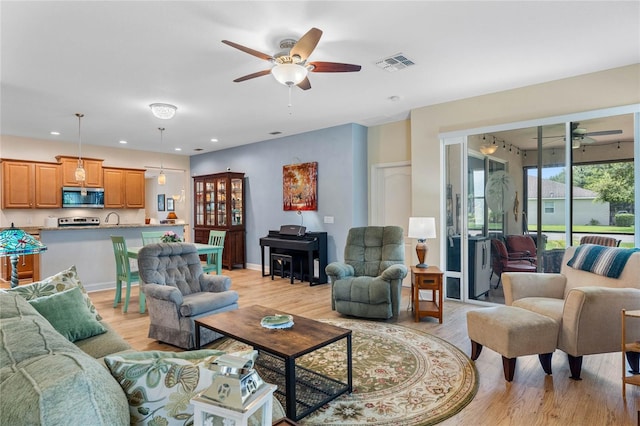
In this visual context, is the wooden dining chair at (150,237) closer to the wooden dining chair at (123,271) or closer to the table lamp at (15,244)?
the wooden dining chair at (123,271)

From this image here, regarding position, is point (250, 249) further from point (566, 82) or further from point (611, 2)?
point (611, 2)

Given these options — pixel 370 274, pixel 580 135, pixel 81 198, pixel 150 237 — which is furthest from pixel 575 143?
pixel 81 198

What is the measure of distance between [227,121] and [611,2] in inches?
Result: 190

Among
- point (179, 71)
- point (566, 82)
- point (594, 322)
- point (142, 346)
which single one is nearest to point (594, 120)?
point (566, 82)

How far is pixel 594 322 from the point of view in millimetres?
2525

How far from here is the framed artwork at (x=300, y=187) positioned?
6422mm

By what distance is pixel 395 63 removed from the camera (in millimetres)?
3492

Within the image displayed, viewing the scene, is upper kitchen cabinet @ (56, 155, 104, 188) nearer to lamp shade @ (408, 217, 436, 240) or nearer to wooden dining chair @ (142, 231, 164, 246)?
wooden dining chair @ (142, 231, 164, 246)

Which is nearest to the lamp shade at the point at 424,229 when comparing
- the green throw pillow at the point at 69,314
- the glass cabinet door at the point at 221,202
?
the green throw pillow at the point at 69,314

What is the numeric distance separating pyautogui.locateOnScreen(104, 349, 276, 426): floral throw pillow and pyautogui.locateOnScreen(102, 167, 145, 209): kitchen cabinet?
7806mm

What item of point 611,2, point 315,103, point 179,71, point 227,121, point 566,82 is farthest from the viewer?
point 227,121

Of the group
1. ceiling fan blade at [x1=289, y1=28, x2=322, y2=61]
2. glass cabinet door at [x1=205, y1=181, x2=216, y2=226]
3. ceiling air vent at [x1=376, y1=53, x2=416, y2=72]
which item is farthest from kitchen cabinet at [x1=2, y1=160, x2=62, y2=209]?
ceiling air vent at [x1=376, y1=53, x2=416, y2=72]

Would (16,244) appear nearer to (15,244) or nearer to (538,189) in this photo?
(15,244)

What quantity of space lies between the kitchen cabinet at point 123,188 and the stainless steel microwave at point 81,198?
0.50 ft
